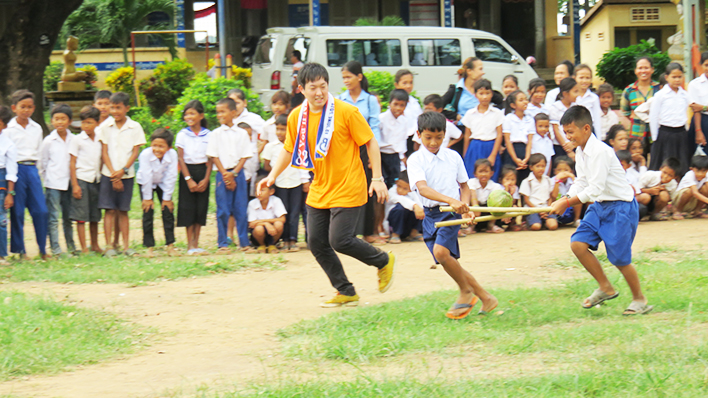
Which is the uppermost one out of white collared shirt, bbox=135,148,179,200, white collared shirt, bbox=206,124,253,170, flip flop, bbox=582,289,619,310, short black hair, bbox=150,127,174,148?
short black hair, bbox=150,127,174,148

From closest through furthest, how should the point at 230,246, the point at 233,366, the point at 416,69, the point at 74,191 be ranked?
the point at 233,366
the point at 74,191
the point at 230,246
the point at 416,69

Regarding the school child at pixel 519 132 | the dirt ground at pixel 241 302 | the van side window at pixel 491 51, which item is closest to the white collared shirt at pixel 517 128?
the school child at pixel 519 132

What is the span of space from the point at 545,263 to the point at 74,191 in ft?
15.6

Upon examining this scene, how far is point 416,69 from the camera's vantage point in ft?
49.8

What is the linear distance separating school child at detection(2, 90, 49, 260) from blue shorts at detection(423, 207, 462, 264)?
4512 millimetres

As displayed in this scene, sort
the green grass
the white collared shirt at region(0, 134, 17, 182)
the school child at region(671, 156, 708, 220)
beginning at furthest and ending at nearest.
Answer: the school child at region(671, 156, 708, 220), the white collared shirt at region(0, 134, 17, 182), the green grass

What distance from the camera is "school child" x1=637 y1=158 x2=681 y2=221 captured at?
9.04 meters

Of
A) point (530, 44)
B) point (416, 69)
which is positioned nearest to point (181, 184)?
point (416, 69)

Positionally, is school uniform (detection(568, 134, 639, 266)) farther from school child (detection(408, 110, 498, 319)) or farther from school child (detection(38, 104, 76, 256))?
school child (detection(38, 104, 76, 256))

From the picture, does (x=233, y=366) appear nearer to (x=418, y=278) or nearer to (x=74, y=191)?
(x=418, y=278)

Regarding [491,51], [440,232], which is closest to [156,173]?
[440,232]

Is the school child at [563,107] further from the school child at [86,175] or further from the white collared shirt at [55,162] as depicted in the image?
the white collared shirt at [55,162]

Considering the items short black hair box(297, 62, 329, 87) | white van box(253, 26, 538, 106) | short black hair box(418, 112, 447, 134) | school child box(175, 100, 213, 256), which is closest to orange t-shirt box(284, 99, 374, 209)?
short black hair box(297, 62, 329, 87)

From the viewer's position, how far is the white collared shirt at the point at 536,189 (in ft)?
29.3
